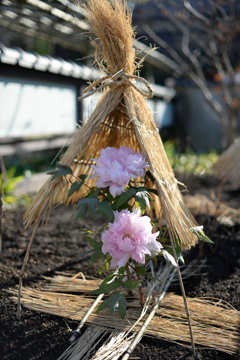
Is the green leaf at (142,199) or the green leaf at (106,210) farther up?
the green leaf at (142,199)

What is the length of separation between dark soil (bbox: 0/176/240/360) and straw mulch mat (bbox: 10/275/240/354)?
1.6 inches

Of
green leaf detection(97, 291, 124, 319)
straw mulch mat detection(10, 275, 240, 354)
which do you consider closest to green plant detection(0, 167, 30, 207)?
straw mulch mat detection(10, 275, 240, 354)

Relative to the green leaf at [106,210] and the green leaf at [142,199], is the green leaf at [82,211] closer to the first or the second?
the green leaf at [106,210]

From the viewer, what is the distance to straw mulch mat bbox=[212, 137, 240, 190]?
10.4ft

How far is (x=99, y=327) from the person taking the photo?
173 cm

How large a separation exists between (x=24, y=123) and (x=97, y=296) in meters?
2.37

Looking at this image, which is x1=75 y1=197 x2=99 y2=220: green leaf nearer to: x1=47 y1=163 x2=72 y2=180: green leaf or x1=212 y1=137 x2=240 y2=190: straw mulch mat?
x1=47 y1=163 x2=72 y2=180: green leaf

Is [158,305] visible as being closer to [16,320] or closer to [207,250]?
[16,320]

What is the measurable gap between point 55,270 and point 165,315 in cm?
76

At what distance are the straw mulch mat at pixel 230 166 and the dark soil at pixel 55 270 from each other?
1.31 ft

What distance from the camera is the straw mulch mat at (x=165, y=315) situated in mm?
1677

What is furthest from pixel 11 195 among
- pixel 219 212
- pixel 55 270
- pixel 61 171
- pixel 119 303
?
pixel 119 303

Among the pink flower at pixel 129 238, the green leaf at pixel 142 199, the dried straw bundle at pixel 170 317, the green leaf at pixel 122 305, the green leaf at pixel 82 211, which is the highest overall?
the green leaf at pixel 142 199

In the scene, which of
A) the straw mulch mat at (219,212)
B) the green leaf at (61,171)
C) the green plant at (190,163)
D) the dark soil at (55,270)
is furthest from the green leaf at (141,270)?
the green plant at (190,163)
